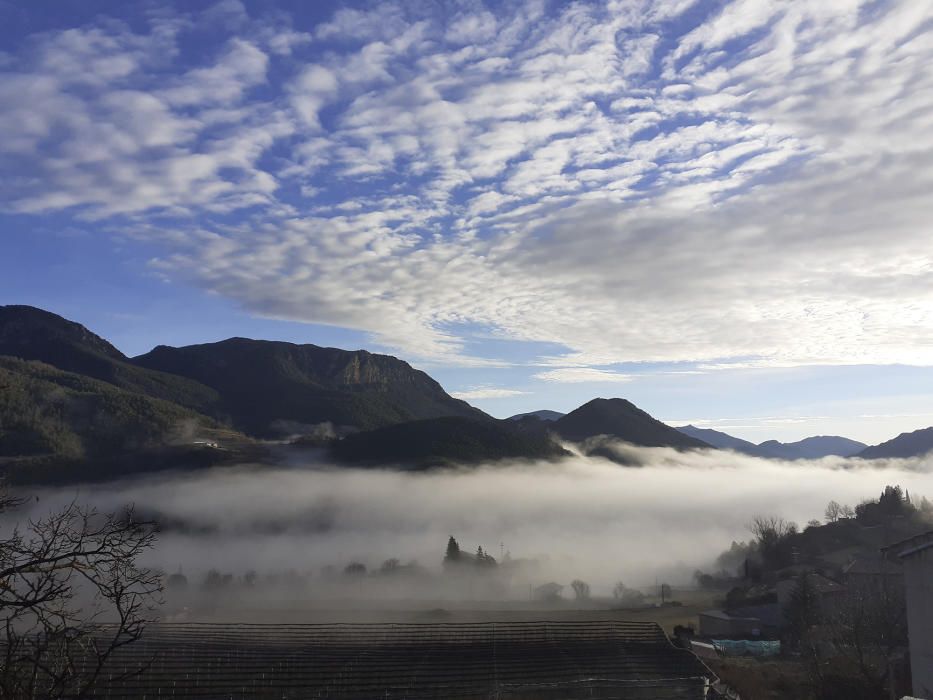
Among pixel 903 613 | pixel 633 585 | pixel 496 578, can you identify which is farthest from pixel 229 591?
pixel 903 613

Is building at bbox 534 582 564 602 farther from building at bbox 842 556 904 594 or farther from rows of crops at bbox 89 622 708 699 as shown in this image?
rows of crops at bbox 89 622 708 699

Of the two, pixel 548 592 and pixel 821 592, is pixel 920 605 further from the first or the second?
pixel 548 592

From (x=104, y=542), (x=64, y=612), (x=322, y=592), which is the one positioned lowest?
(x=322, y=592)

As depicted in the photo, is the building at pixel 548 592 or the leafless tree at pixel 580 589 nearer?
the building at pixel 548 592

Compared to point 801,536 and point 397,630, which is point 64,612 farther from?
point 801,536

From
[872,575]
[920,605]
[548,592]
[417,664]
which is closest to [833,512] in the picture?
[548,592]

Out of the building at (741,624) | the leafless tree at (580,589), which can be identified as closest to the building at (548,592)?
the leafless tree at (580,589)

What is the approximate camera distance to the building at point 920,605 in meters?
23.6

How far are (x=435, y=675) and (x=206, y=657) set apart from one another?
11.7 metres

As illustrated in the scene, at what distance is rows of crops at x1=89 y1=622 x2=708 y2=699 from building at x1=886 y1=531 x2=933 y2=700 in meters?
12.3

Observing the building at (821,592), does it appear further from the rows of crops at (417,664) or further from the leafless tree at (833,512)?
the leafless tree at (833,512)

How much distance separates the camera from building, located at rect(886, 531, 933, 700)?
2362 centimetres

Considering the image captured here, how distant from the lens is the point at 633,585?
552 ft

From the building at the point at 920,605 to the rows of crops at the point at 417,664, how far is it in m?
12.3
